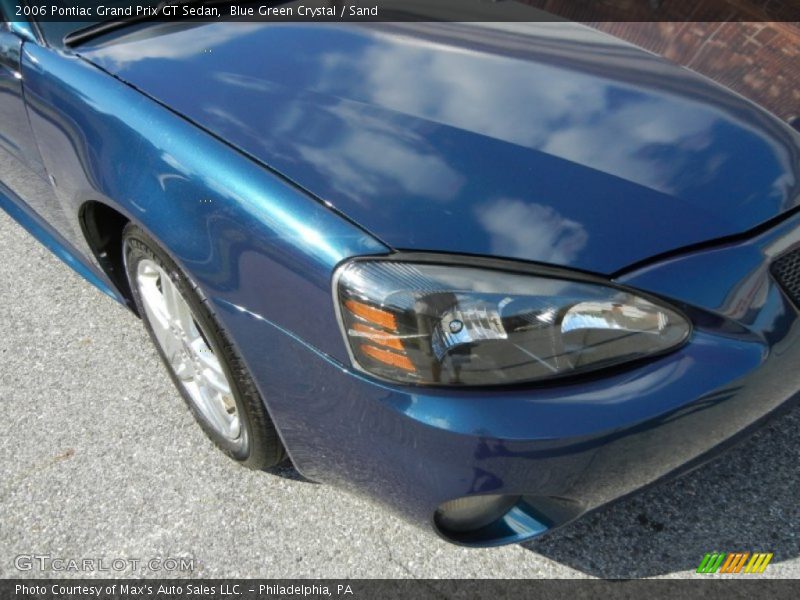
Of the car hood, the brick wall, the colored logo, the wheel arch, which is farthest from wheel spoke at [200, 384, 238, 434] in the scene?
the brick wall

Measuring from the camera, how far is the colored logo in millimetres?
1807

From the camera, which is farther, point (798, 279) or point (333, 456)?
point (333, 456)

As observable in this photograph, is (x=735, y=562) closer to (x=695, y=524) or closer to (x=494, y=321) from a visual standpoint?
(x=695, y=524)

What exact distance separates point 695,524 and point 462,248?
3.41 ft

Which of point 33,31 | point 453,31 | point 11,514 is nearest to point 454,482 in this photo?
point 453,31

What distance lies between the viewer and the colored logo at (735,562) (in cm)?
181

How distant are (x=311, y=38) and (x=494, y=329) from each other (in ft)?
3.38

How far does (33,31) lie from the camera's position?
211 cm

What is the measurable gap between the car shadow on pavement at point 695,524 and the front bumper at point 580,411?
1.11ft

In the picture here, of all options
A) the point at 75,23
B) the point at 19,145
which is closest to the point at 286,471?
the point at 19,145

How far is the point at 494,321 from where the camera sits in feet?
4.56

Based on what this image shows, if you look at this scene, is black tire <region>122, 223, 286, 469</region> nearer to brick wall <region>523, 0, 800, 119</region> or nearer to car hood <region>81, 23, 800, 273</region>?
car hood <region>81, 23, 800, 273</region>

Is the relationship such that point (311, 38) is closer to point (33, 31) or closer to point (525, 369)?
point (33, 31)

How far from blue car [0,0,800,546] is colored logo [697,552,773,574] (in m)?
0.39
